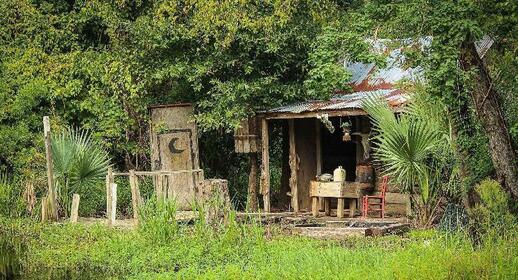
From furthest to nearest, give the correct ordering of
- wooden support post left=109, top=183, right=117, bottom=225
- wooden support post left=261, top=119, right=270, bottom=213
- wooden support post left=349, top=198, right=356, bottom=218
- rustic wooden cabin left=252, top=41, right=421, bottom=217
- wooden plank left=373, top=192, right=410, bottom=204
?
wooden support post left=261, top=119, right=270, bottom=213, wooden support post left=349, top=198, right=356, bottom=218, wooden plank left=373, top=192, right=410, bottom=204, rustic wooden cabin left=252, top=41, right=421, bottom=217, wooden support post left=109, top=183, right=117, bottom=225

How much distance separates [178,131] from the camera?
18.7 meters

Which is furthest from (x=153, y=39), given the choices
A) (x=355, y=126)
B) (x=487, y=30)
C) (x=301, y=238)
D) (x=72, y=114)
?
(x=487, y=30)

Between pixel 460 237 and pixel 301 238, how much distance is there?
265cm

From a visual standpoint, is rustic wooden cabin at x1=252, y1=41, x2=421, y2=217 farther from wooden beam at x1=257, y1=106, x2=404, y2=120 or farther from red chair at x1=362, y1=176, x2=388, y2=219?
red chair at x1=362, y1=176, x2=388, y2=219

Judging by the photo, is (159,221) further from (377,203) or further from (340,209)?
(377,203)

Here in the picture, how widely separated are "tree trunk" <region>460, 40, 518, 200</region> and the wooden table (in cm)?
428

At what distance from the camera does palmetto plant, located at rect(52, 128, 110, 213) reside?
674 inches

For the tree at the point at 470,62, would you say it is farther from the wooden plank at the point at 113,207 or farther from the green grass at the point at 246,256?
the wooden plank at the point at 113,207

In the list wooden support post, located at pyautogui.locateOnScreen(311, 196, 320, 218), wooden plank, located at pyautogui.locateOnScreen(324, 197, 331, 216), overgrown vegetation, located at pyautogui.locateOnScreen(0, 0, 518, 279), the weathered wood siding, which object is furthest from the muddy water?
wooden plank, located at pyautogui.locateOnScreen(324, 197, 331, 216)

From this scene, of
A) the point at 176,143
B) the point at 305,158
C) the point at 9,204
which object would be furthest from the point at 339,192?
the point at 9,204

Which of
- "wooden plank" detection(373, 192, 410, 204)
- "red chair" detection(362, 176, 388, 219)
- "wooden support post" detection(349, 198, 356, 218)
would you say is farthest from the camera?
"wooden support post" detection(349, 198, 356, 218)

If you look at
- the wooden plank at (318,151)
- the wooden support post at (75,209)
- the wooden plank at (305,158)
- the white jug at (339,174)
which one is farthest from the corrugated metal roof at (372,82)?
the wooden support post at (75,209)

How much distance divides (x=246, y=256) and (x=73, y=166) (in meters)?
6.31

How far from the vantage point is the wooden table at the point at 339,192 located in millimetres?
16547
